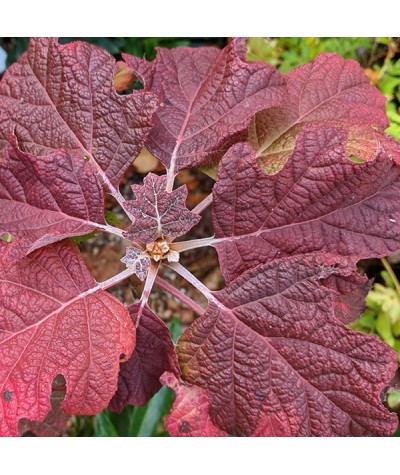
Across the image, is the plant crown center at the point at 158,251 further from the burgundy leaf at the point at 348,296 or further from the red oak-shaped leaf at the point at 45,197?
the burgundy leaf at the point at 348,296

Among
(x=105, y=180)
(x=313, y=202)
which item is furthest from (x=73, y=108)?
(x=313, y=202)

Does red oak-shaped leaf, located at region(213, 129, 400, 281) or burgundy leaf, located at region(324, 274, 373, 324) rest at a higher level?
red oak-shaped leaf, located at region(213, 129, 400, 281)

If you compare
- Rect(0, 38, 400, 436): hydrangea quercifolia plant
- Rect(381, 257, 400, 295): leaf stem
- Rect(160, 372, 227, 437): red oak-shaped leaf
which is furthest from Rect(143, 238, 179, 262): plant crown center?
Rect(381, 257, 400, 295): leaf stem

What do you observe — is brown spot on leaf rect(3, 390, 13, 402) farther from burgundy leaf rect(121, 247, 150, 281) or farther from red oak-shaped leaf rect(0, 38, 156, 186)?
red oak-shaped leaf rect(0, 38, 156, 186)

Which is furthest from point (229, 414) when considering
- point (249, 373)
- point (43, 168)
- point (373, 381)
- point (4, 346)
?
point (43, 168)

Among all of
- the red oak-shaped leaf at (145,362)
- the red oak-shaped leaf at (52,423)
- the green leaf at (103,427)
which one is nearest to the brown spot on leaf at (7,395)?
the red oak-shaped leaf at (145,362)
